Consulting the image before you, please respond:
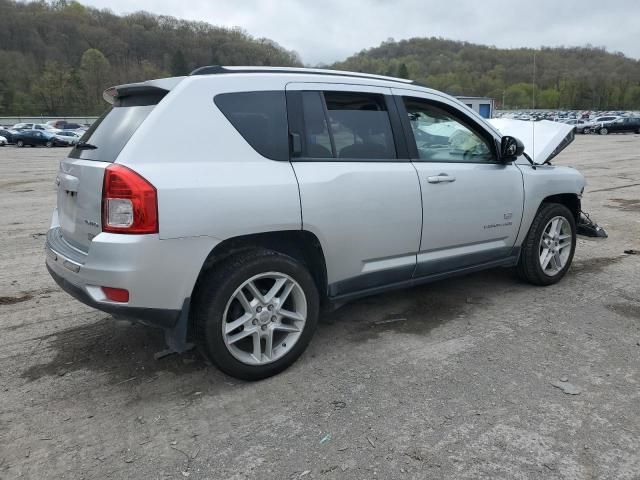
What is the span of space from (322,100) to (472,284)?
8.40 ft

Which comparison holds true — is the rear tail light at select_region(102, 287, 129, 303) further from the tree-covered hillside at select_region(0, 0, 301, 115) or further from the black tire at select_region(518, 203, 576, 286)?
the tree-covered hillside at select_region(0, 0, 301, 115)

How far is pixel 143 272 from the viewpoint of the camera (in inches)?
106

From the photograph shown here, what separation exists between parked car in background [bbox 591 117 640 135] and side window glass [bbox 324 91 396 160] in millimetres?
48940

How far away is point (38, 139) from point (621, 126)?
48705 mm

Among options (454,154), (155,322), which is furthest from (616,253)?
(155,322)

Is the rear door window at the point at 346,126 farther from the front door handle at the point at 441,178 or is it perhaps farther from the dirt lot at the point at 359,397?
the dirt lot at the point at 359,397

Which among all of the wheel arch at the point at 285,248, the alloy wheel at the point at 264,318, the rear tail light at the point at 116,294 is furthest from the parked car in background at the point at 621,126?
the rear tail light at the point at 116,294

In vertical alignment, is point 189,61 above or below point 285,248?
above

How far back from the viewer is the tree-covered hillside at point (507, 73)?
9906 cm

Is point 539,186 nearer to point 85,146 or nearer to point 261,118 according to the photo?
point 261,118

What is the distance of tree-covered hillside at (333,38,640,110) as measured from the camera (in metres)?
99.1

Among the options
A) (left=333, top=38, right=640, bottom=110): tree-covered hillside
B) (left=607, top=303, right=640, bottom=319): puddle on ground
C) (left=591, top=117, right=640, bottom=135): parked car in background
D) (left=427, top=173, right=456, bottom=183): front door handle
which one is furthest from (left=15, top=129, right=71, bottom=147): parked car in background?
(left=333, top=38, right=640, bottom=110): tree-covered hillside

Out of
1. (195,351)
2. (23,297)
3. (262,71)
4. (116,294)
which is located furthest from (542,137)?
(23,297)

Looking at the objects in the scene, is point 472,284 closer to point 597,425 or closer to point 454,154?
point 454,154
